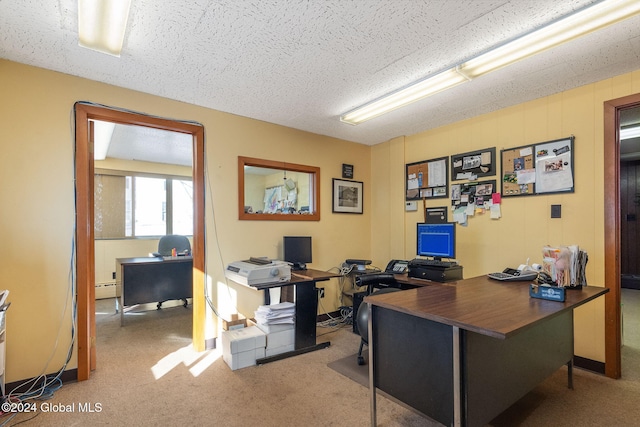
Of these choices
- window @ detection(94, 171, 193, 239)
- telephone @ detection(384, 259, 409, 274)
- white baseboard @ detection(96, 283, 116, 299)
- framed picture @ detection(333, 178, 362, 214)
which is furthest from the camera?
window @ detection(94, 171, 193, 239)

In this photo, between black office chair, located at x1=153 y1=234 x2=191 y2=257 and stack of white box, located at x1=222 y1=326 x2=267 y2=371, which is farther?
black office chair, located at x1=153 y1=234 x2=191 y2=257

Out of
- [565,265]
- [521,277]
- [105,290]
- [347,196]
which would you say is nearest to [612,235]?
[521,277]

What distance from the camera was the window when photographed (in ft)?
18.1

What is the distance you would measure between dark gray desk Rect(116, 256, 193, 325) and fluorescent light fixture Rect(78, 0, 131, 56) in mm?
2726

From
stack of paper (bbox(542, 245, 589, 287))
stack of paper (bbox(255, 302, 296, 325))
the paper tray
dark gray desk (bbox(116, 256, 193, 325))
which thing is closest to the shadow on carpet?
stack of paper (bbox(255, 302, 296, 325))

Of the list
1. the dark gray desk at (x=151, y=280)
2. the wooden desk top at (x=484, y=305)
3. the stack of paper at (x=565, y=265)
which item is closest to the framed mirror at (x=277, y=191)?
the dark gray desk at (x=151, y=280)

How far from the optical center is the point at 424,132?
392 centimetres

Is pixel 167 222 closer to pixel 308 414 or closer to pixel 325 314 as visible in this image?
pixel 325 314

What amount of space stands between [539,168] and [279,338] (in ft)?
9.53

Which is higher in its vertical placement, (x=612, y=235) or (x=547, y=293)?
(x=612, y=235)

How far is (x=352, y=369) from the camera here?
266 centimetres

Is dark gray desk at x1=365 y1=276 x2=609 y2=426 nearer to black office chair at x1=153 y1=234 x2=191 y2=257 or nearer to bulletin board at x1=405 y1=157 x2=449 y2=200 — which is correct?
bulletin board at x1=405 y1=157 x2=449 y2=200

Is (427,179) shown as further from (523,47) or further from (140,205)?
(140,205)

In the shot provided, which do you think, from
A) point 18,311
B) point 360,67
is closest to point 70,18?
point 360,67
